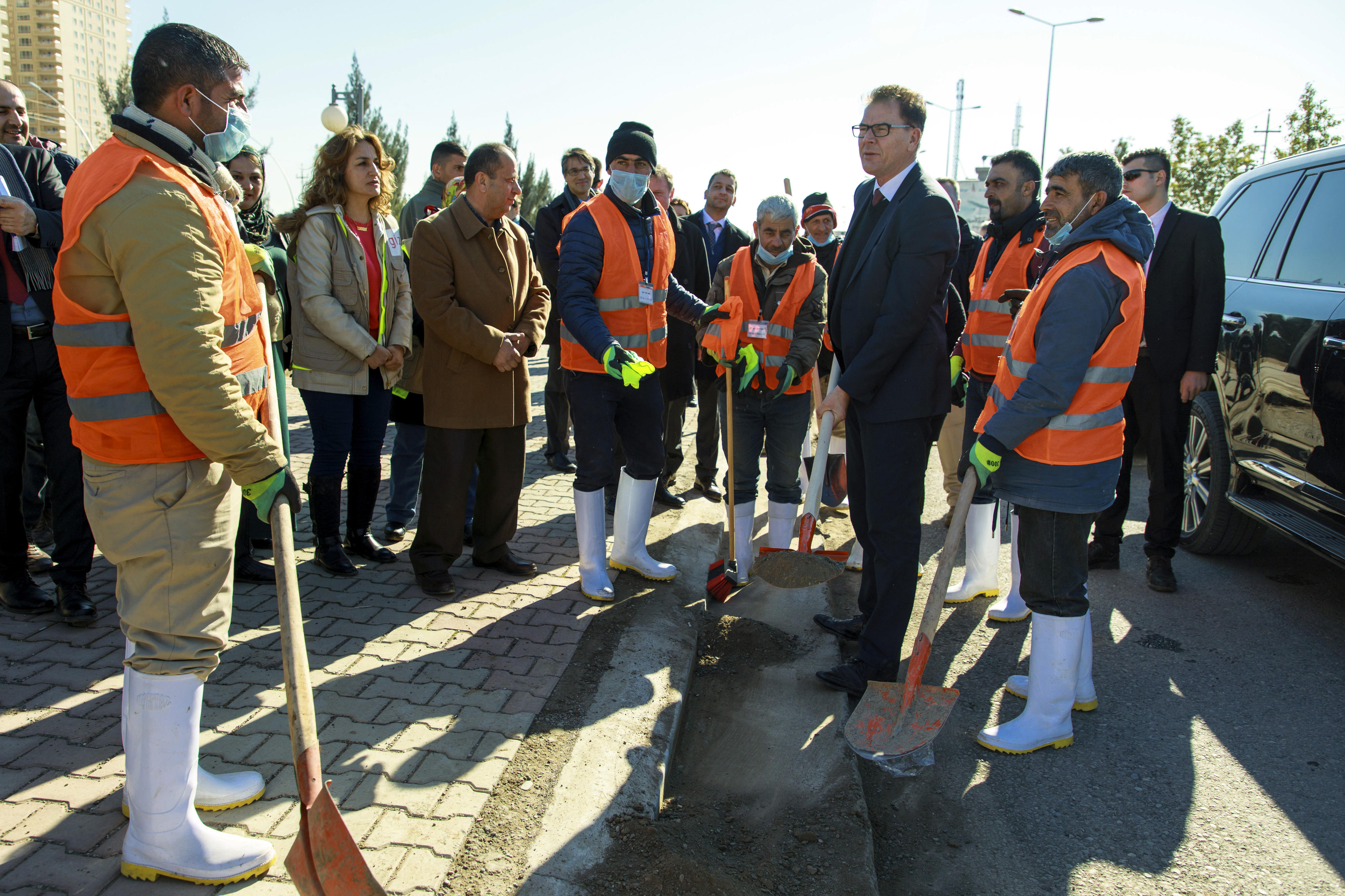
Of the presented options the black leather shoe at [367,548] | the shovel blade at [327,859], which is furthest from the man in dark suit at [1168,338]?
the shovel blade at [327,859]

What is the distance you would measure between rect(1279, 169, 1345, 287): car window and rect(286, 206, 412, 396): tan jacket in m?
4.68

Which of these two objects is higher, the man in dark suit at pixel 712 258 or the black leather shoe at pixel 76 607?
the man in dark suit at pixel 712 258

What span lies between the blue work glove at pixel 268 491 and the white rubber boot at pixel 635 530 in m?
2.32

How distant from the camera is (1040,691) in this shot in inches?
125

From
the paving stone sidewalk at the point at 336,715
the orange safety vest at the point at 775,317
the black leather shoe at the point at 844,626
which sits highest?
the orange safety vest at the point at 775,317

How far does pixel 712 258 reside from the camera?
6.79 m

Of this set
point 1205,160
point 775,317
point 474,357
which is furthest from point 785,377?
point 1205,160

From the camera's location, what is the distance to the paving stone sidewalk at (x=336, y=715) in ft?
7.40

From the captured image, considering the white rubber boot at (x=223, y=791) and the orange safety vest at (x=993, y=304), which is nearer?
the white rubber boot at (x=223, y=791)

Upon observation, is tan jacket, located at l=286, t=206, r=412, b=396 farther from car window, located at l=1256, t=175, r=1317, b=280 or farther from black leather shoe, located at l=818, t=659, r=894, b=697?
car window, located at l=1256, t=175, r=1317, b=280

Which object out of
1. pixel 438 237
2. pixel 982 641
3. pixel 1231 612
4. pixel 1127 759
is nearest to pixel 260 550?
pixel 438 237

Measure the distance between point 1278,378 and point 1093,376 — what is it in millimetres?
2001

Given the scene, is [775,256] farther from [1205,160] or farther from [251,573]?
[1205,160]

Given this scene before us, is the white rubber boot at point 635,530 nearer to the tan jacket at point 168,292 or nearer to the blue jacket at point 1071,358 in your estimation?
the blue jacket at point 1071,358
